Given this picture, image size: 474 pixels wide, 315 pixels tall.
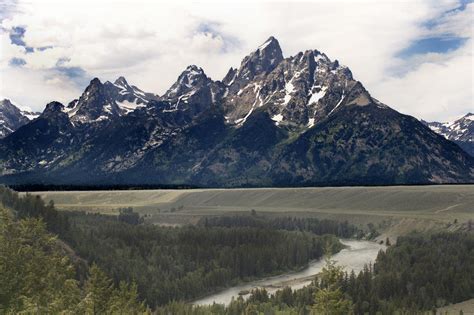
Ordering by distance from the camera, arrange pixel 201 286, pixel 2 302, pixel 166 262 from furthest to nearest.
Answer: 1. pixel 166 262
2. pixel 201 286
3. pixel 2 302

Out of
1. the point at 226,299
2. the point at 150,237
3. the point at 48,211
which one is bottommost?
the point at 226,299

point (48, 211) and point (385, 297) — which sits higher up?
point (48, 211)

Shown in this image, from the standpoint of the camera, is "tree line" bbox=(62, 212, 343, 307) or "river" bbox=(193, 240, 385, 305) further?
"river" bbox=(193, 240, 385, 305)

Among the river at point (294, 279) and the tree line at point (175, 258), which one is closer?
the tree line at point (175, 258)

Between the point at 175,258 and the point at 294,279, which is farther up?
the point at 175,258

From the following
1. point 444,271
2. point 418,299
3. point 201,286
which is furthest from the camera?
point 201,286

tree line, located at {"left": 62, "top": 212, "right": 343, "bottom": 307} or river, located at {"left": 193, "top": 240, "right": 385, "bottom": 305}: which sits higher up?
tree line, located at {"left": 62, "top": 212, "right": 343, "bottom": 307}

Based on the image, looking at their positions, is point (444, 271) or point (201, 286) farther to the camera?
point (201, 286)

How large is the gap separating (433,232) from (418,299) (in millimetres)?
79083

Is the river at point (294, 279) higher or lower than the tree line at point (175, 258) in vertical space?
lower

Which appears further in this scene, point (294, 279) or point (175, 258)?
point (175, 258)

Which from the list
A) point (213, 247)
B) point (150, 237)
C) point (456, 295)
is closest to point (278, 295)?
point (456, 295)

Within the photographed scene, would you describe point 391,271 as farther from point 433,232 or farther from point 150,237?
point 150,237

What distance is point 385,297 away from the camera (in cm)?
12769
